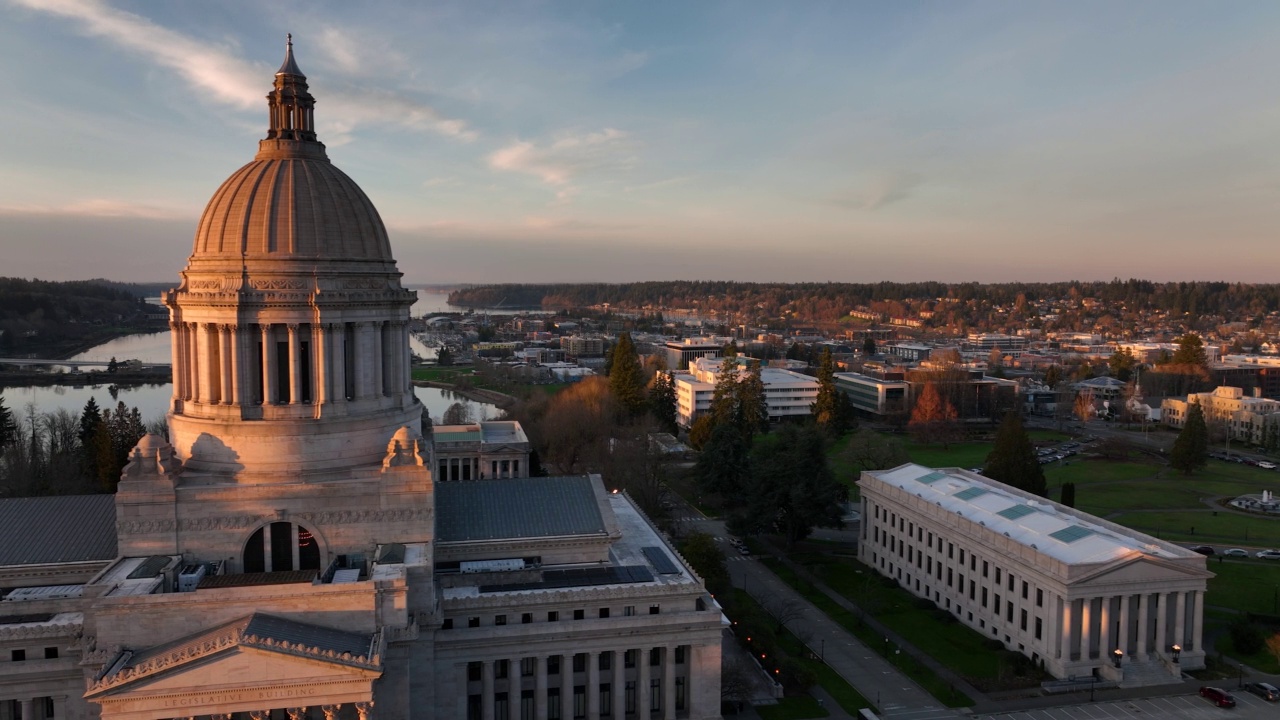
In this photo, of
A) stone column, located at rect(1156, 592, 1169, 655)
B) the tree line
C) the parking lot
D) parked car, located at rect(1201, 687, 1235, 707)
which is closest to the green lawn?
the parking lot

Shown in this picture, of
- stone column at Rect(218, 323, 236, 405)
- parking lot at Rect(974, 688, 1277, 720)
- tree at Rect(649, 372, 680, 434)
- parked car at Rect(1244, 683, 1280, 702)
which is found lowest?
parking lot at Rect(974, 688, 1277, 720)

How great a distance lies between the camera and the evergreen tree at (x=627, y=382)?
107812mm

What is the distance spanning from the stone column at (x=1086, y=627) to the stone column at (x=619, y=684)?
78.4ft

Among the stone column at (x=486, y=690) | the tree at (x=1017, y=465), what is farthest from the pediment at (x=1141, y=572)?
the stone column at (x=486, y=690)

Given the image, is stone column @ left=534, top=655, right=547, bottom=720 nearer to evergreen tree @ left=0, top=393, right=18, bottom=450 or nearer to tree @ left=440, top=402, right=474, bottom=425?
tree @ left=440, top=402, right=474, bottom=425

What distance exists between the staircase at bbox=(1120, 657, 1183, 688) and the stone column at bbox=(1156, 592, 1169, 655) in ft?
2.43

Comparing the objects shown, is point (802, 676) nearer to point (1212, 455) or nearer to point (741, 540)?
point (741, 540)

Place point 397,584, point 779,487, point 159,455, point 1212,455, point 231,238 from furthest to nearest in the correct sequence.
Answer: point 1212,455
point 779,487
point 231,238
point 159,455
point 397,584

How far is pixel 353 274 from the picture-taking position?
37.1m

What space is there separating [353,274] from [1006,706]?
1409 inches

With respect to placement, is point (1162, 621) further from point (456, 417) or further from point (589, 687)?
point (456, 417)

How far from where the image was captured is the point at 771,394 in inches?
4983

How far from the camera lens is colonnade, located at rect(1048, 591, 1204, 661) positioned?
144 feet

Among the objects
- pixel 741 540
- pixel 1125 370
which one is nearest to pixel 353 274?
pixel 741 540
